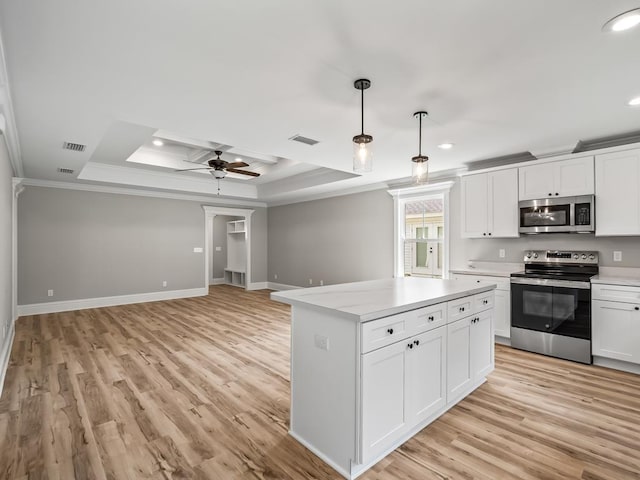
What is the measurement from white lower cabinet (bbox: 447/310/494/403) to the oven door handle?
1.18 m

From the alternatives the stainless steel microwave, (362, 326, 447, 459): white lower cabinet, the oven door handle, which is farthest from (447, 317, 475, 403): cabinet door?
the stainless steel microwave

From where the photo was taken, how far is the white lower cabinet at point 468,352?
2584 mm

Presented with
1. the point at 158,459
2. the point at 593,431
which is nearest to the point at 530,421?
the point at 593,431

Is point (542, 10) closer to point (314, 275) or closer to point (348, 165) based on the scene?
point (348, 165)

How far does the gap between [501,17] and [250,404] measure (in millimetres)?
3150

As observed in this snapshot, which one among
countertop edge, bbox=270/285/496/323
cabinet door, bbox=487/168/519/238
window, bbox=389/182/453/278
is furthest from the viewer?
window, bbox=389/182/453/278

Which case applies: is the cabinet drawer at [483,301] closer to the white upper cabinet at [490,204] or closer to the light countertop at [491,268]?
the light countertop at [491,268]

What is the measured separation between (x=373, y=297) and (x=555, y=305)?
9.16 ft

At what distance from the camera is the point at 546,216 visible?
13.4ft

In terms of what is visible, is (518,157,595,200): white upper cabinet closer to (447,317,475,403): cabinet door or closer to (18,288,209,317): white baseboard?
(447,317,475,403): cabinet door

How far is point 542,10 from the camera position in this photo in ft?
5.59

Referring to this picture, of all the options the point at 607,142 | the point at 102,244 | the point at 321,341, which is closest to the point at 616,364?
the point at 607,142

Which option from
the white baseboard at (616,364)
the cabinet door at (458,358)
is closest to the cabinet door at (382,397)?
the cabinet door at (458,358)

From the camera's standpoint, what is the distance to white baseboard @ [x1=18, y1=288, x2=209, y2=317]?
6.09 m
